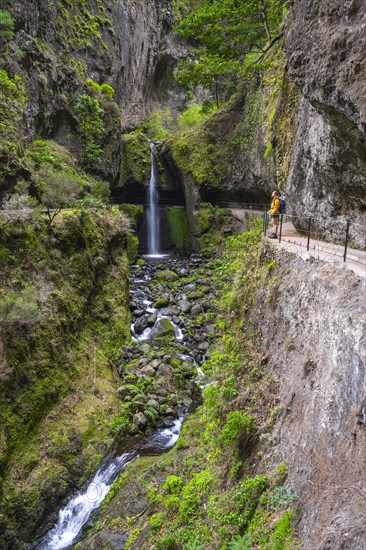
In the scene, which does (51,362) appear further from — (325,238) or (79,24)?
(79,24)

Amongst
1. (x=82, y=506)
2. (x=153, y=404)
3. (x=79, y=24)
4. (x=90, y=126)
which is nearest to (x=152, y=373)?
(x=153, y=404)

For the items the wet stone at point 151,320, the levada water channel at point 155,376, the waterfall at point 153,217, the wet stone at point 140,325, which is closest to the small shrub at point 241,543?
the levada water channel at point 155,376

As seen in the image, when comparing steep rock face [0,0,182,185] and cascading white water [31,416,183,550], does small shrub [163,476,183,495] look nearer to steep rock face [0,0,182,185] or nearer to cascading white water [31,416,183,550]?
cascading white water [31,416,183,550]

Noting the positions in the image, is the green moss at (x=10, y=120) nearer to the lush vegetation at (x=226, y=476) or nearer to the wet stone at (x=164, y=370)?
the wet stone at (x=164, y=370)

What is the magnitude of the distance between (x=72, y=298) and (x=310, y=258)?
28.7 feet

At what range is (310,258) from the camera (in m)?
7.44

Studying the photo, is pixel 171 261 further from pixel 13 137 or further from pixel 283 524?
pixel 283 524

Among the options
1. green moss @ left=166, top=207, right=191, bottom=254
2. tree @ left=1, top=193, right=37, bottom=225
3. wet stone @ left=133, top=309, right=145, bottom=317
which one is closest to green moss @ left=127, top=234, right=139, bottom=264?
green moss @ left=166, top=207, right=191, bottom=254

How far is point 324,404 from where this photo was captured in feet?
17.3

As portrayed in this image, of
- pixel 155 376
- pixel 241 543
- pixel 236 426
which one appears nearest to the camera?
pixel 241 543

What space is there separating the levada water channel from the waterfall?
25.9 feet

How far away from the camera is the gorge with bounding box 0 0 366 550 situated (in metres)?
5.44

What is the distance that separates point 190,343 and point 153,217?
57.9ft

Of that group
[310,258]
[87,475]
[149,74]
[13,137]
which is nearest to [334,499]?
[310,258]
